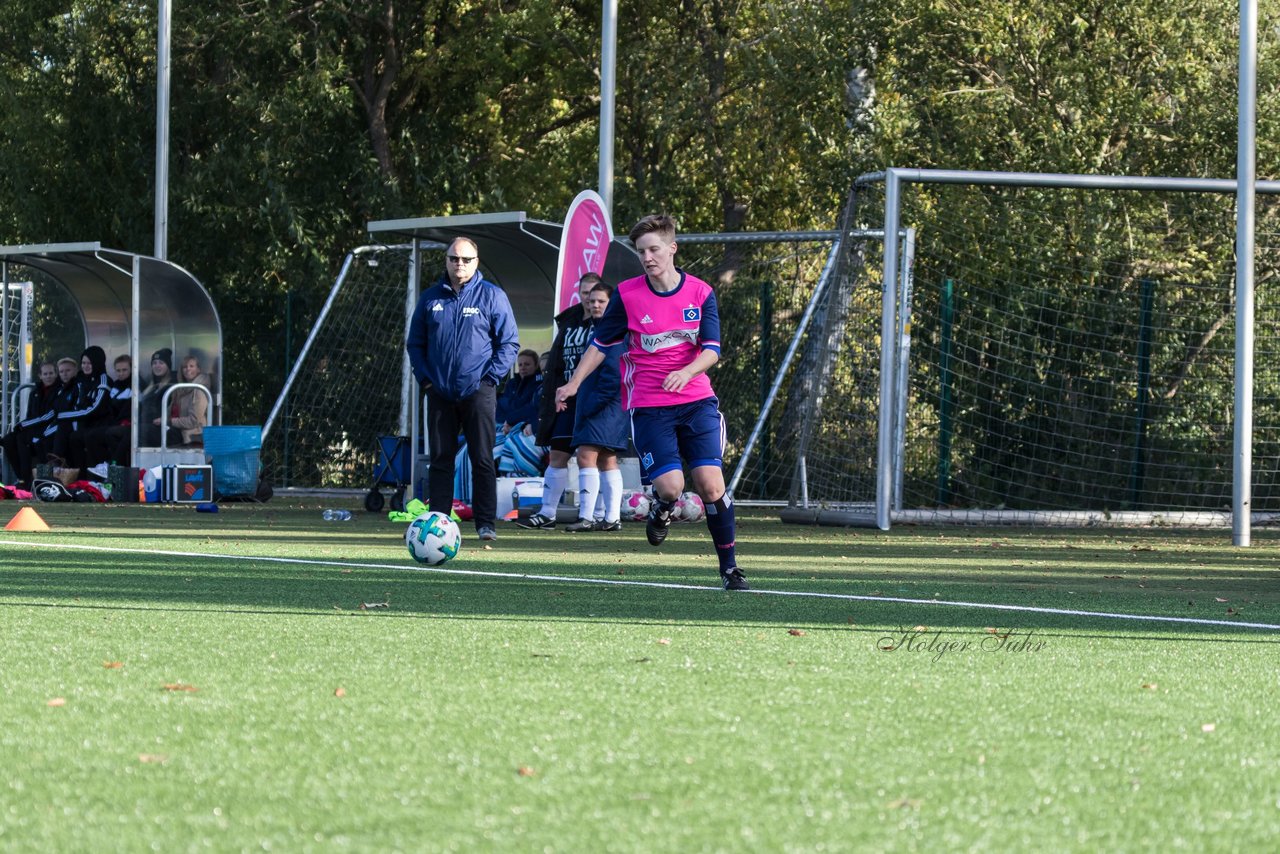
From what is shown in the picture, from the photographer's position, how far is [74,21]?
27.5m

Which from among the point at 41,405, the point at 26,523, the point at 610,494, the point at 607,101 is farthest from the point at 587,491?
the point at 41,405

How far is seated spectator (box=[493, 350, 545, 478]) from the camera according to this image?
51.1 ft

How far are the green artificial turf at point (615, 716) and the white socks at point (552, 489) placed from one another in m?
5.26

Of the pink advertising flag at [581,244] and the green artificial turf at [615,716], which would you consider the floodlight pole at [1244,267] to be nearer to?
the green artificial turf at [615,716]

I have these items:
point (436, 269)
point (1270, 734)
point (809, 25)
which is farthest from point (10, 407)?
point (1270, 734)

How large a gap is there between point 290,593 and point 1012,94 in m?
15.3

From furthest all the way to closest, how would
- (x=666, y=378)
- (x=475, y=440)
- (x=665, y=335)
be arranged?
1. (x=475, y=440)
2. (x=665, y=335)
3. (x=666, y=378)

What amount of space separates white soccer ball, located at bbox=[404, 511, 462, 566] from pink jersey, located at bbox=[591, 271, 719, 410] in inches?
50.9

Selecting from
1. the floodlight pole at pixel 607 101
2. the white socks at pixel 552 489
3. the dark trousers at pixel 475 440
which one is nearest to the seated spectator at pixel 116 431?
the floodlight pole at pixel 607 101

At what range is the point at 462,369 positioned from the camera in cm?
1191

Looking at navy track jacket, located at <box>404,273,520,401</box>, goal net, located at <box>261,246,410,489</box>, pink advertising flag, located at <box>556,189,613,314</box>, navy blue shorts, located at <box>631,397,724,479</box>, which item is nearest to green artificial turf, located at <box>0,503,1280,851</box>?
navy blue shorts, located at <box>631,397,724,479</box>

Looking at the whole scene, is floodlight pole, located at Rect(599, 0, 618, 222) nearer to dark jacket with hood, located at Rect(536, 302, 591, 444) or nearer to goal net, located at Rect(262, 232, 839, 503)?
goal net, located at Rect(262, 232, 839, 503)

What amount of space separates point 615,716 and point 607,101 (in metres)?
16.0

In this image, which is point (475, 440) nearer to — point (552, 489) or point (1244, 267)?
point (552, 489)
